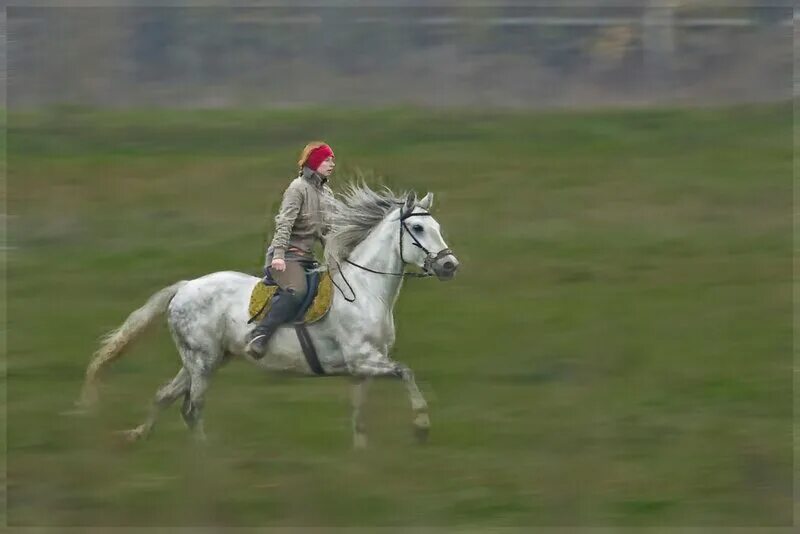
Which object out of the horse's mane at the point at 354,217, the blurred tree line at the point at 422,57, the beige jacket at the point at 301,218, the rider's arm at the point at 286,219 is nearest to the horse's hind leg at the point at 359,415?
the horse's mane at the point at 354,217

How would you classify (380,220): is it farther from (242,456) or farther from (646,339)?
(646,339)

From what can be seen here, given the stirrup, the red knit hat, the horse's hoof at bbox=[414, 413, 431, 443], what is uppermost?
the red knit hat

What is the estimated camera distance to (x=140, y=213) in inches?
674

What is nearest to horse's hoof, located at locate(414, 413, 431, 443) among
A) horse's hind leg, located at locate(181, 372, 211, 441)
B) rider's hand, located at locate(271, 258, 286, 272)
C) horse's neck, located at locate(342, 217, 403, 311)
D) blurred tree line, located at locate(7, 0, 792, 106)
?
horse's neck, located at locate(342, 217, 403, 311)

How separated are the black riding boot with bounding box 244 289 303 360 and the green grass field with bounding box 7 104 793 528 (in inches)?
30.8

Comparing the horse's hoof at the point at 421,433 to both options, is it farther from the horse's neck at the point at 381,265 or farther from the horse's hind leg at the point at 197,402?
the horse's hind leg at the point at 197,402

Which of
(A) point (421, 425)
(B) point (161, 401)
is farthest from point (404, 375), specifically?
(B) point (161, 401)

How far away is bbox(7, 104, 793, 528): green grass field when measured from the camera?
8953 mm

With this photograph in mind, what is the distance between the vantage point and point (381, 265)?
30.9ft

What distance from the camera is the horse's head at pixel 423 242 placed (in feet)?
29.7

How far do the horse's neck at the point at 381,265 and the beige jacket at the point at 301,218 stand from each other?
1.06 ft

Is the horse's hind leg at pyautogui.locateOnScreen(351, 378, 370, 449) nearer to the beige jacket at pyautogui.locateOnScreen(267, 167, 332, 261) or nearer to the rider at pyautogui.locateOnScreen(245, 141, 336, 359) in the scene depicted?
the rider at pyautogui.locateOnScreen(245, 141, 336, 359)

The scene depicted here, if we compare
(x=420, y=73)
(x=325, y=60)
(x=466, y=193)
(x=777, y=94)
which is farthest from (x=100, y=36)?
(x=777, y=94)

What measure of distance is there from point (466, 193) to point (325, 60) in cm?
421
